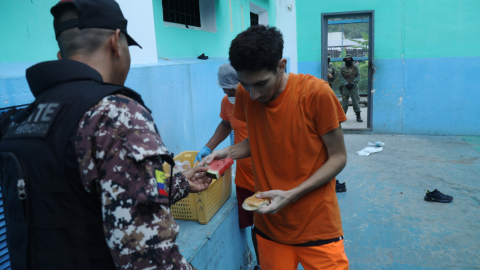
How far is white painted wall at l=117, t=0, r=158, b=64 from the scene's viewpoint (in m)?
3.10

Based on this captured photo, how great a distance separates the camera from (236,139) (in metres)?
3.23

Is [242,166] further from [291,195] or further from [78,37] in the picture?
[78,37]

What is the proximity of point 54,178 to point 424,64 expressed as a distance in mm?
8994

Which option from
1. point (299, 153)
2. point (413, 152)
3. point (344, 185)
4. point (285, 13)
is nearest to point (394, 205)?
point (344, 185)

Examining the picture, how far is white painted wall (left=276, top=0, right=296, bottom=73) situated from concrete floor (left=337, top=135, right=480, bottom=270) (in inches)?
131

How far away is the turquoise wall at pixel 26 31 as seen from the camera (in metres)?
2.08

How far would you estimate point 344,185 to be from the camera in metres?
5.26

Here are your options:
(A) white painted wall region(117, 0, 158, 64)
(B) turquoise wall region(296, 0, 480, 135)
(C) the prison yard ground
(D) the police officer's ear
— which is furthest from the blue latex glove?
(B) turquoise wall region(296, 0, 480, 135)

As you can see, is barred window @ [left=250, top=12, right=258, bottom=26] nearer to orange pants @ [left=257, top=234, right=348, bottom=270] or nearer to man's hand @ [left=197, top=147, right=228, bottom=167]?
man's hand @ [left=197, top=147, right=228, bottom=167]

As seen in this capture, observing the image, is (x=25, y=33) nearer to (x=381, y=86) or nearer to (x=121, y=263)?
(x=121, y=263)

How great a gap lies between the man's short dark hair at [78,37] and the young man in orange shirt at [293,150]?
2.40 feet

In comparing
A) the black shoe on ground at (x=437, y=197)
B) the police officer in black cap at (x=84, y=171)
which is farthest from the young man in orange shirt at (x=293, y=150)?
the black shoe on ground at (x=437, y=197)

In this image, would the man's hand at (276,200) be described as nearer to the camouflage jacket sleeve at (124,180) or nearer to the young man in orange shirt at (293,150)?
the young man in orange shirt at (293,150)

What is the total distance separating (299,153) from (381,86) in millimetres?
7523
